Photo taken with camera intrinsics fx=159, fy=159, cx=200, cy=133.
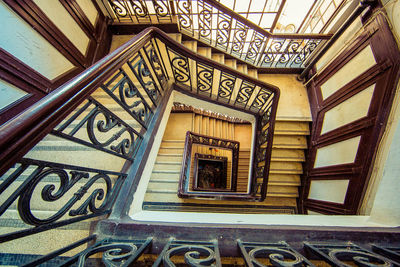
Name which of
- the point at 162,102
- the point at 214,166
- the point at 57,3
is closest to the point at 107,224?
the point at 162,102

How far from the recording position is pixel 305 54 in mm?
3432

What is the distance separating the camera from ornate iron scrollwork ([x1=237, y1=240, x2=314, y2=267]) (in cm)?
61

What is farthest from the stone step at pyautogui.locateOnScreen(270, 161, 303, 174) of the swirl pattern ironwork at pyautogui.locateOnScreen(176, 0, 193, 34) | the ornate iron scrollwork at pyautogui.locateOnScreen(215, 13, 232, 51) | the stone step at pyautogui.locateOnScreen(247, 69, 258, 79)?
the swirl pattern ironwork at pyautogui.locateOnScreen(176, 0, 193, 34)

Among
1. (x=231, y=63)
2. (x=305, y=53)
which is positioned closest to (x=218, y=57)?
(x=231, y=63)

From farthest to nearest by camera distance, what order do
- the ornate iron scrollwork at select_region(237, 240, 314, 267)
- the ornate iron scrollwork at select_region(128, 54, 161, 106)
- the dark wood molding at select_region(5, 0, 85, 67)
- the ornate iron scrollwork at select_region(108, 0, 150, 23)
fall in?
the ornate iron scrollwork at select_region(108, 0, 150, 23) < the dark wood molding at select_region(5, 0, 85, 67) < the ornate iron scrollwork at select_region(128, 54, 161, 106) < the ornate iron scrollwork at select_region(237, 240, 314, 267)

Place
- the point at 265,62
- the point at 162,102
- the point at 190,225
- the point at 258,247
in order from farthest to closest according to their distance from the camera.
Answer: the point at 265,62
the point at 162,102
the point at 190,225
the point at 258,247

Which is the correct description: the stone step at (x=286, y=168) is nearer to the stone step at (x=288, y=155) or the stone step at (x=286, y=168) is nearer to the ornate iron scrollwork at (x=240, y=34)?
the stone step at (x=288, y=155)

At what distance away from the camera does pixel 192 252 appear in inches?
27.0

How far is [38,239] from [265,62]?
14.6ft

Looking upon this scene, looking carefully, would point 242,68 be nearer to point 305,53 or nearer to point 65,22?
point 305,53

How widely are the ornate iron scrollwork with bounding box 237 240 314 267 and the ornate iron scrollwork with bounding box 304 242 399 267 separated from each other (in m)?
0.09

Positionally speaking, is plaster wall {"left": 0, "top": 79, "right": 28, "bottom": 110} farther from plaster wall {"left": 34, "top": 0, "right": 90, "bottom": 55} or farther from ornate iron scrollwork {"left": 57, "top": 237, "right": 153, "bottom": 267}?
ornate iron scrollwork {"left": 57, "top": 237, "right": 153, "bottom": 267}

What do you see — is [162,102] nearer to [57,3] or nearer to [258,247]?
[258,247]

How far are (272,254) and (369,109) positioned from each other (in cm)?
243
